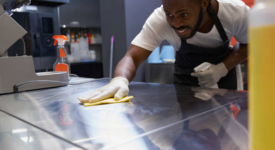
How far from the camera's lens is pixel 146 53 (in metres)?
1.47

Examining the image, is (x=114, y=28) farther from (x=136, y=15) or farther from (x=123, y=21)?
(x=136, y=15)

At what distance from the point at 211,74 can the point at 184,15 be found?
35 cm

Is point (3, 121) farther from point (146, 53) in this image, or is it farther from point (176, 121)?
point (146, 53)

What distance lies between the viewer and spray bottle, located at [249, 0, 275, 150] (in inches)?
6.1

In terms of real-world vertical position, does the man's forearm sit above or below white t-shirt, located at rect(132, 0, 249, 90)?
below

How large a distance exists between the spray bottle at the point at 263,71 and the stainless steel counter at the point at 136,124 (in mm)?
238

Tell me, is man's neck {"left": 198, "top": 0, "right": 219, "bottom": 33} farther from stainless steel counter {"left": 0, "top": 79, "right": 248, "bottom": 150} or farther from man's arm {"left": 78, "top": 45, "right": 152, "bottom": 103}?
stainless steel counter {"left": 0, "top": 79, "right": 248, "bottom": 150}

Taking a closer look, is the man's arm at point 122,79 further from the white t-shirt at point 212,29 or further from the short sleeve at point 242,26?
the short sleeve at point 242,26

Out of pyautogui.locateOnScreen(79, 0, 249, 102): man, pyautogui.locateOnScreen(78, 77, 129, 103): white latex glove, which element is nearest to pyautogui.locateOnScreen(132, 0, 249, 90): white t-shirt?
pyautogui.locateOnScreen(79, 0, 249, 102): man

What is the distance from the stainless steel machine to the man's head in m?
0.67

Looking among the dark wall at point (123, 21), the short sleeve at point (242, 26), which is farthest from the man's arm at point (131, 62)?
the dark wall at point (123, 21)

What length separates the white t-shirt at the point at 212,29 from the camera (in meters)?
1.30

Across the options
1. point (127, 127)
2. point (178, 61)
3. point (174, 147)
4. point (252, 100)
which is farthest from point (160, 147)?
point (178, 61)

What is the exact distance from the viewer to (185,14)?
119 cm
